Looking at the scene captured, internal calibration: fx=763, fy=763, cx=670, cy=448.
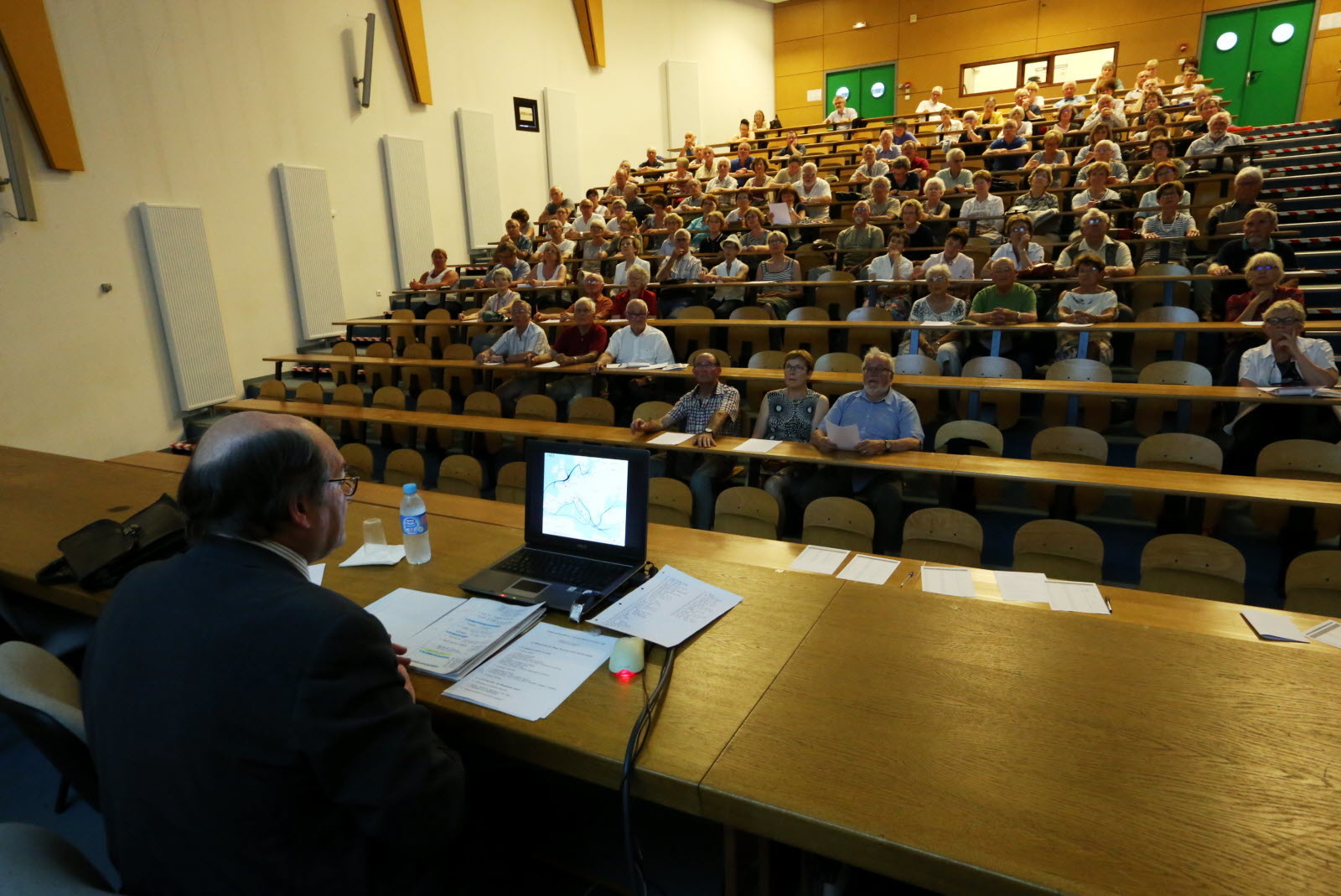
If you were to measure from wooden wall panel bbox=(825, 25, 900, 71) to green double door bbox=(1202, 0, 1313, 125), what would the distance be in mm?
5416

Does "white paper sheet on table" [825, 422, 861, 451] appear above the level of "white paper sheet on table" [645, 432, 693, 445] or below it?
above

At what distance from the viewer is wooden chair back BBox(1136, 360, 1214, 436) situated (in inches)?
169

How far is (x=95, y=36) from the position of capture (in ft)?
20.8

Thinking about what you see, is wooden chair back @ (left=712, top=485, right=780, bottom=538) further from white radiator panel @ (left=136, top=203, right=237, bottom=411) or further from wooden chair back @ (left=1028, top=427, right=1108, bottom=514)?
white radiator panel @ (left=136, top=203, right=237, bottom=411)

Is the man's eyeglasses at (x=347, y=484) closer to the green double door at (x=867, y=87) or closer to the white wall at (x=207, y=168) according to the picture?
the white wall at (x=207, y=168)

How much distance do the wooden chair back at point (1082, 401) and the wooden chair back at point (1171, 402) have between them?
0.60 ft

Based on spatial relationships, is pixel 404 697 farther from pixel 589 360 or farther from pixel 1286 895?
pixel 589 360

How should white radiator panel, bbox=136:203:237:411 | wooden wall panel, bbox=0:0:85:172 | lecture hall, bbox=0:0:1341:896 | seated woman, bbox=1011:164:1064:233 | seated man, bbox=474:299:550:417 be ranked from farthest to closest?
1. seated woman, bbox=1011:164:1064:233
2. white radiator panel, bbox=136:203:237:411
3. seated man, bbox=474:299:550:417
4. wooden wall panel, bbox=0:0:85:172
5. lecture hall, bbox=0:0:1341:896

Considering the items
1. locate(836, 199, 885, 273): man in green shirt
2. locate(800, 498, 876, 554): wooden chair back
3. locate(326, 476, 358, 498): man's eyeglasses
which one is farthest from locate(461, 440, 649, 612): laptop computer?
locate(836, 199, 885, 273): man in green shirt

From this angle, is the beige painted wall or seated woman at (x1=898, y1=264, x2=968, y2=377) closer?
seated woman at (x1=898, y1=264, x2=968, y2=377)

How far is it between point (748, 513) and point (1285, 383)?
2831mm

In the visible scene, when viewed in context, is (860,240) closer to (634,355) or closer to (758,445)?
(634,355)

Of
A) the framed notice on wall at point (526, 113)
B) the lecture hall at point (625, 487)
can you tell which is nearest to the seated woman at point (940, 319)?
the lecture hall at point (625, 487)

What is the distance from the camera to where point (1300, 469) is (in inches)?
136
